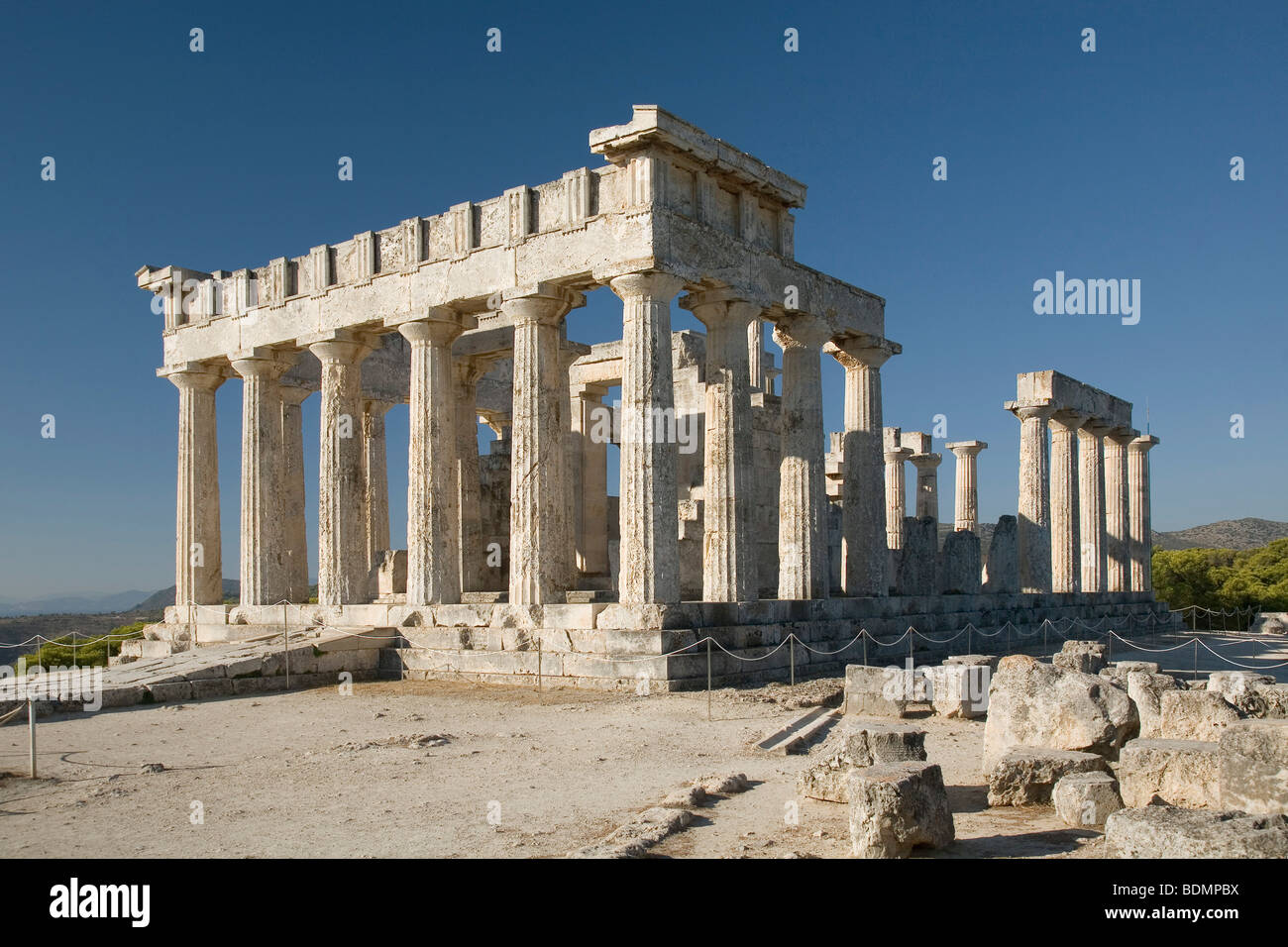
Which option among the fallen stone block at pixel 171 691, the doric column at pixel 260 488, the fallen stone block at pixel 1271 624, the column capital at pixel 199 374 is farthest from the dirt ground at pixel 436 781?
the fallen stone block at pixel 1271 624

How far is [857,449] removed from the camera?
2247 centimetres

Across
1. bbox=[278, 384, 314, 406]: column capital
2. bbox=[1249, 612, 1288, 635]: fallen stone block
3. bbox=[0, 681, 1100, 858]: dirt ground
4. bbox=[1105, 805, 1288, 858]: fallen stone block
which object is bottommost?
bbox=[1249, 612, 1288, 635]: fallen stone block

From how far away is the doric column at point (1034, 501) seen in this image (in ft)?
100

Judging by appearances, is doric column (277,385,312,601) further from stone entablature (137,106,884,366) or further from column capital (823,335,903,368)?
column capital (823,335,903,368)

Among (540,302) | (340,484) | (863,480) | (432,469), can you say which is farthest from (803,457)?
(340,484)

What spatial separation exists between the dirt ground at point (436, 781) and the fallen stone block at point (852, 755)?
0.72 feet

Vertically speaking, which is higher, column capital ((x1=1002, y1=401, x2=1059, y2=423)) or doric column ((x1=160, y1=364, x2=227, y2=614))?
column capital ((x1=1002, y1=401, x2=1059, y2=423))

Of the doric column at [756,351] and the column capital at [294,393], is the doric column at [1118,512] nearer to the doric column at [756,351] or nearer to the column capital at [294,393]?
the doric column at [756,351]

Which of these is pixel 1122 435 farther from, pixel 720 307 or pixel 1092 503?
pixel 720 307

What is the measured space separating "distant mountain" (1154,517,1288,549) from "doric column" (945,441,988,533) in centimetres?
6256

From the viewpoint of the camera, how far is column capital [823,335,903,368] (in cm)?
2259

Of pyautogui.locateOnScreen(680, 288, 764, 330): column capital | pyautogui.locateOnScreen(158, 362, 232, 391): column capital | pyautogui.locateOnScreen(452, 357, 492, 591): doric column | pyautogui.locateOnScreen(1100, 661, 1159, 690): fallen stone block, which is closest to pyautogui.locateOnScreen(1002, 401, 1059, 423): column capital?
pyautogui.locateOnScreen(680, 288, 764, 330): column capital
